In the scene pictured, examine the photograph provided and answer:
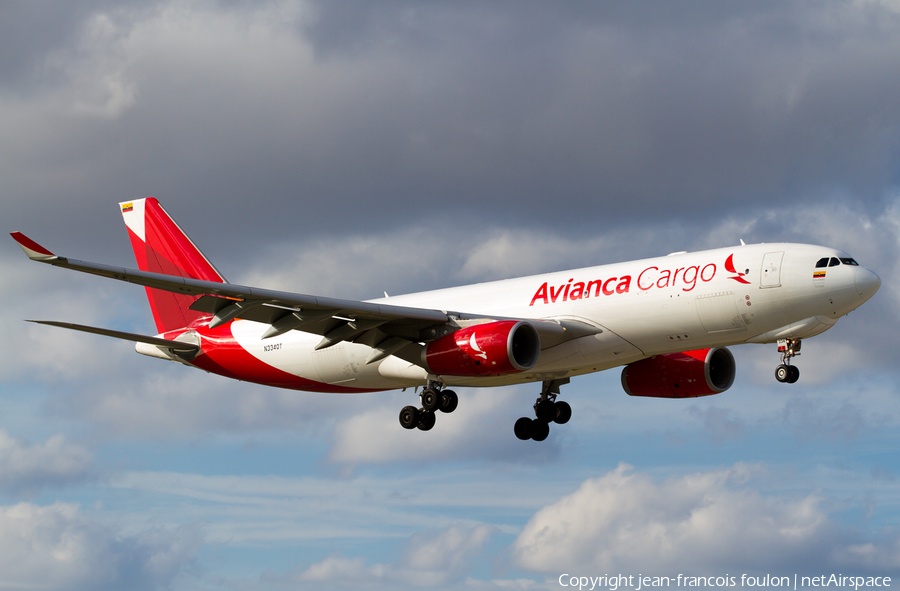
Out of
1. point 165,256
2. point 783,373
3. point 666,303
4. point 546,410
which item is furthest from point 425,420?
point 165,256

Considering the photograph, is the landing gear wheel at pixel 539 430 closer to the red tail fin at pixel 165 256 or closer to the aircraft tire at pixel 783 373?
the aircraft tire at pixel 783 373

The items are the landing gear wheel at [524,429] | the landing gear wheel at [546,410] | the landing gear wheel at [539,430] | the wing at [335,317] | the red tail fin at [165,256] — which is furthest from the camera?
the red tail fin at [165,256]

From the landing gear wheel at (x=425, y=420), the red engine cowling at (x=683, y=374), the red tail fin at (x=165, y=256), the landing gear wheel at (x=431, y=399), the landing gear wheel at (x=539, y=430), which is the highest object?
the red tail fin at (x=165, y=256)

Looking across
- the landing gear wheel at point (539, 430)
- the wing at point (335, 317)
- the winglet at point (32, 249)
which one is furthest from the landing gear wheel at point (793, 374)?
the winglet at point (32, 249)

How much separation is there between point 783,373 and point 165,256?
25.6m

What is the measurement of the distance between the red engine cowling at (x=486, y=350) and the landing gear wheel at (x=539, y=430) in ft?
24.4

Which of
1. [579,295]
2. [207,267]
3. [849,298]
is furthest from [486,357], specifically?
[207,267]

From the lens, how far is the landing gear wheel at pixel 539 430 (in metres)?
38.9

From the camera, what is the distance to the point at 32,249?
24406mm

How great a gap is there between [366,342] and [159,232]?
13.4 metres

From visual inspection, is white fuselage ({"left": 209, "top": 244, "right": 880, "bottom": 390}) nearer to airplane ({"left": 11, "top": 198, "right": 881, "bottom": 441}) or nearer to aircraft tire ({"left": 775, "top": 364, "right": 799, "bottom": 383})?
airplane ({"left": 11, "top": 198, "right": 881, "bottom": 441})

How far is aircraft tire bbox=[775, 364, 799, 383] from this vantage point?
1207 inches

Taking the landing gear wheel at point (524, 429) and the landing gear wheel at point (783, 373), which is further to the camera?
the landing gear wheel at point (524, 429)

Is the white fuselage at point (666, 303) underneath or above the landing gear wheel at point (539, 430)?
above
